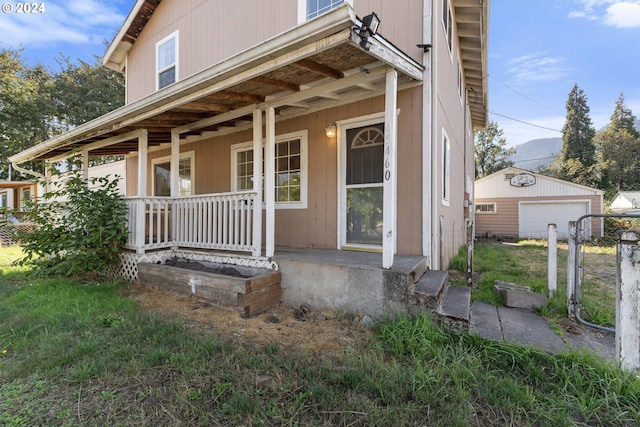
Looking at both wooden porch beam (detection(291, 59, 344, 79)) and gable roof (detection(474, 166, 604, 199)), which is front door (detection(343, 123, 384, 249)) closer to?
wooden porch beam (detection(291, 59, 344, 79))

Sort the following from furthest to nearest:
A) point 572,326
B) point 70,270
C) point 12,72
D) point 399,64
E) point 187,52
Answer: point 12,72 → point 187,52 → point 70,270 → point 399,64 → point 572,326

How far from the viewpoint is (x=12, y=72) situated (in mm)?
17812

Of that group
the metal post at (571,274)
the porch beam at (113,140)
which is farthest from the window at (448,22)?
the porch beam at (113,140)

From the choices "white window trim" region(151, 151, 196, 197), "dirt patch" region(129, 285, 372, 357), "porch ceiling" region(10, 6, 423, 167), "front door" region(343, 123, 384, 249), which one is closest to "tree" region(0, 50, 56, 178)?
"white window trim" region(151, 151, 196, 197)

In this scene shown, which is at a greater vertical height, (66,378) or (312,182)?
(312,182)

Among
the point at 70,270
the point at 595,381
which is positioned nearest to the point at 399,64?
the point at 595,381

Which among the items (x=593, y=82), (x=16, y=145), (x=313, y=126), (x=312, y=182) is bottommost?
(x=312, y=182)

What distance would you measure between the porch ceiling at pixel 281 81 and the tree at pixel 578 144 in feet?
107

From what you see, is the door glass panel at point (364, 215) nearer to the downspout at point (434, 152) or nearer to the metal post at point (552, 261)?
the downspout at point (434, 152)

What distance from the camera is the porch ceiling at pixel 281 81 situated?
9.57 ft

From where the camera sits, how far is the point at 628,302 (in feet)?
7.39

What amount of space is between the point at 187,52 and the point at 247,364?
8.41 metres

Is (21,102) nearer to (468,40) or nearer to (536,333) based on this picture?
(468,40)

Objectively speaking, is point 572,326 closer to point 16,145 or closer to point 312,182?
point 312,182
